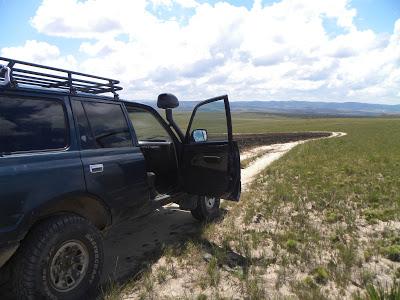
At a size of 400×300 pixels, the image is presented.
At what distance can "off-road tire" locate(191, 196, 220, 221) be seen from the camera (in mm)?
6711

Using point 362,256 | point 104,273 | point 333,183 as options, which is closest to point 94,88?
point 104,273

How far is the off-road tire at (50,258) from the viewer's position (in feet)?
11.3

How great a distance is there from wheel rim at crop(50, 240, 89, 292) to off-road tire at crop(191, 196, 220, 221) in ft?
9.57

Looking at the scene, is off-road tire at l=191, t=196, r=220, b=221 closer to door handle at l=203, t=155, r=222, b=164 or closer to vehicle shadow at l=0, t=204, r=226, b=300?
vehicle shadow at l=0, t=204, r=226, b=300

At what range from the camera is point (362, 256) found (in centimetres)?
498

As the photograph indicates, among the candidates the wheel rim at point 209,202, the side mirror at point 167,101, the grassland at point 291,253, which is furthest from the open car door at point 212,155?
the wheel rim at point 209,202

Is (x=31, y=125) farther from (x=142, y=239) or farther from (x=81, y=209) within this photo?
(x=142, y=239)

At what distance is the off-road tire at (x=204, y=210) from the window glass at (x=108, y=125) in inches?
83.7

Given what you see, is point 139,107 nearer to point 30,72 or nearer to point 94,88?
point 94,88

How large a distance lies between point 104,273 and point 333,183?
6.98m

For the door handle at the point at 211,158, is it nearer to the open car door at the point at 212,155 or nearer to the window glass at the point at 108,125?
the open car door at the point at 212,155

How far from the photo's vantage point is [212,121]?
6242 millimetres

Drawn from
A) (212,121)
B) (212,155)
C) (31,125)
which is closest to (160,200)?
(212,155)

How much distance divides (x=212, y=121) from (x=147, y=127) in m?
1.02
